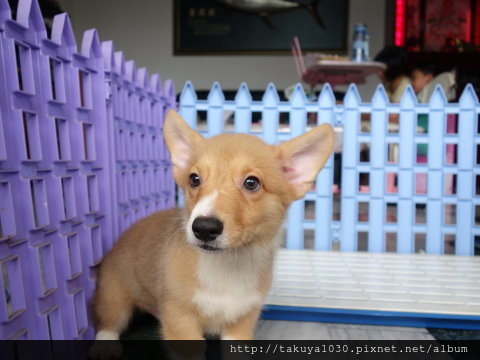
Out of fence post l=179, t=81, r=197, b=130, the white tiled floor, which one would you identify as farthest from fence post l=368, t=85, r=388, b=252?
fence post l=179, t=81, r=197, b=130

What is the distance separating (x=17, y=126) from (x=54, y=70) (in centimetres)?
34

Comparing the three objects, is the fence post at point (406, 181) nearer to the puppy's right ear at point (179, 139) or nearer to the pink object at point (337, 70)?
the pink object at point (337, 70)

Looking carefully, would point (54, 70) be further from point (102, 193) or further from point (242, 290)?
point (242, 290)

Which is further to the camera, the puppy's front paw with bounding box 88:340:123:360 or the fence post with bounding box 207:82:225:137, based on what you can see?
the fence post with bounding box 207:82:225:137

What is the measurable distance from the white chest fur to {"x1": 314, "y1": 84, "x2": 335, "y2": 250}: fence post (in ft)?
4.56

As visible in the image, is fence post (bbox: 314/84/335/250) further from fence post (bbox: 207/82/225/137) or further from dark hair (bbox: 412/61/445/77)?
dark hair (bbox: 412/61/445/77)

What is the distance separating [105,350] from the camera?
1535mm

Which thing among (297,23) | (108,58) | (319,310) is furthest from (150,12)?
(319,310)

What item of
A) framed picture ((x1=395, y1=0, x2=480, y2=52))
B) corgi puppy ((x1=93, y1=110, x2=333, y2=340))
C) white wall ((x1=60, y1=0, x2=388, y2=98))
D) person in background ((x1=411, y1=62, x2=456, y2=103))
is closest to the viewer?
corgi puppy ((x1=93, y1=110, x2=333, y2=340))

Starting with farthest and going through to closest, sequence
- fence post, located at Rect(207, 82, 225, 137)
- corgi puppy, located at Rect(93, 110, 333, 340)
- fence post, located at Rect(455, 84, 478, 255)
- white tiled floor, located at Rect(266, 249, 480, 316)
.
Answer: fence post, located at Rect(207, 82, 225, 137) < fence post, located at Rect(455, 84, 478, 255) < white tiled floor, located at Rect(266, 249, 480, 316) < corgi puppy, located at Rect(93, 110, 333, 340)

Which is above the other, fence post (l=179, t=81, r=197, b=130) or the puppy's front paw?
fence post (l=179, t=81, r=197, b=130)

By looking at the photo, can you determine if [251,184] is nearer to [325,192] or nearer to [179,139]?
[179,139]

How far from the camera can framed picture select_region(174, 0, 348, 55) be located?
685 centimetres

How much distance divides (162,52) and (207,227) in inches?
264
